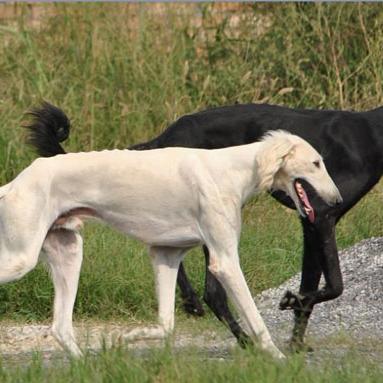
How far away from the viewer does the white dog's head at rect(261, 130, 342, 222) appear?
7160 millimetres

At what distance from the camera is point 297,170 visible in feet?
23.7

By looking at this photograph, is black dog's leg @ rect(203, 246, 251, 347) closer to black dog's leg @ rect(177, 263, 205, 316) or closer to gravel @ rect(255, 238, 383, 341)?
gravel @ rect(255, 238, 383, 341)

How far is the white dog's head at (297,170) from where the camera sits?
7.16 metres

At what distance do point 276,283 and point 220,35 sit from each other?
432 centimetres

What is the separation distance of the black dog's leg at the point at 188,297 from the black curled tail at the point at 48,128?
1280 millimetres

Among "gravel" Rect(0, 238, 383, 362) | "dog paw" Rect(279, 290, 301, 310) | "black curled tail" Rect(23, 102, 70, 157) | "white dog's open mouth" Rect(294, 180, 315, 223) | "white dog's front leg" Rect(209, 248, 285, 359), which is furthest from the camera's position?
"black curled tail" Rect(23, 102, 70, 157)

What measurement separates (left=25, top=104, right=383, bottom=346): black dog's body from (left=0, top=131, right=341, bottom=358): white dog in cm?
68

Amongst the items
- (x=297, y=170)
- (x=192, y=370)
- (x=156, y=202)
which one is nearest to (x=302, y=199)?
(x=297, y=170)

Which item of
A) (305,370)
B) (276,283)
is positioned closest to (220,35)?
(276,283)

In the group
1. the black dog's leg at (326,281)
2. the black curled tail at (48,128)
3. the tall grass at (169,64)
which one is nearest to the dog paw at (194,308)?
the black dog's leg at (326,281)

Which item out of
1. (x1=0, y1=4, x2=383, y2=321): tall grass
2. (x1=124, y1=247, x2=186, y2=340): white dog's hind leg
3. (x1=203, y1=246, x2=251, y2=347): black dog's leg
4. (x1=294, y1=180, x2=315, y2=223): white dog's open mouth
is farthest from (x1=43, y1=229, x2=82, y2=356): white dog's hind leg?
(x1=0, y1=4, x2=383, y2=321): tall grass

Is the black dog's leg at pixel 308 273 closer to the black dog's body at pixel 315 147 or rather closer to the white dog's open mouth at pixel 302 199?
the black dog's body at pixel 315 147

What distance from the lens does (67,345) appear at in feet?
23.6

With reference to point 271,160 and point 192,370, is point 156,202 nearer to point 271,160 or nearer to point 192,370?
point 271,160
